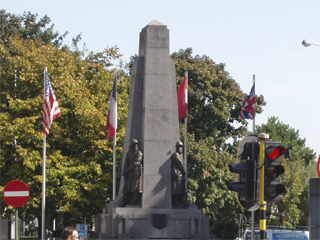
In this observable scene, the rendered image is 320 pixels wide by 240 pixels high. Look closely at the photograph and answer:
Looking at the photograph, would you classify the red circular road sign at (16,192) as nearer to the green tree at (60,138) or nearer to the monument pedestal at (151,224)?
the monument pedestal at (151,224)

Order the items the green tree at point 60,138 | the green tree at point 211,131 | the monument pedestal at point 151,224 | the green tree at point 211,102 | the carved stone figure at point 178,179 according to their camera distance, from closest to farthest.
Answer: the monument pedestal at point 151,224, the carved stone figure at point 178,179, the green tree at point 60,138, the green tree at point 211,131, the green tree at point 211,102

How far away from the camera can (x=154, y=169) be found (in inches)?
922

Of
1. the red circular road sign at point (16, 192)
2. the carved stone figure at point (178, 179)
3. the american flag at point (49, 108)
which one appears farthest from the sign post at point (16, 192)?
the american flag at point (49, 108)

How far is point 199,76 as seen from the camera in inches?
1780

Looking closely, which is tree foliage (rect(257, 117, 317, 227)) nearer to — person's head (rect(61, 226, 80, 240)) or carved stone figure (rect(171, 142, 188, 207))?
carved stone figure (rect(171, 142, 188, 207))

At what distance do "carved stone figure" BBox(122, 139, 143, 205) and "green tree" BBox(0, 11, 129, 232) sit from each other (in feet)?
36.8

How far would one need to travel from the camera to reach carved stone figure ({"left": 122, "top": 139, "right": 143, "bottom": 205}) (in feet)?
76.3

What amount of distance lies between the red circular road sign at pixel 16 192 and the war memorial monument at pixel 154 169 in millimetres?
6611

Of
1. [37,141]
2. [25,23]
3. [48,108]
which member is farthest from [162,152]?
[25,23]

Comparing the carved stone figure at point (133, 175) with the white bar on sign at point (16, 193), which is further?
the carved stone figure at point (133, 175)

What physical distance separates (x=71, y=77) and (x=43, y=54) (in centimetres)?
249

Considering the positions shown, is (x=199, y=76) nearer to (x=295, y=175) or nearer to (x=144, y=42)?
(x=295, y=175)

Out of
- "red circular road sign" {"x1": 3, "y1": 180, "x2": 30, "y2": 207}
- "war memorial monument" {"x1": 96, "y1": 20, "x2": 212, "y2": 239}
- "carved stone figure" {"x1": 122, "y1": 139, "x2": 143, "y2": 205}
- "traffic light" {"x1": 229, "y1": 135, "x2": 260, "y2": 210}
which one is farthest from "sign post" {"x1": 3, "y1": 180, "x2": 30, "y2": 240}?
"carved stone figure" {"x1": 122, "y1": 139, "x2": 143, "y2": 205}

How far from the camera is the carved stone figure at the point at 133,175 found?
23.3 m
